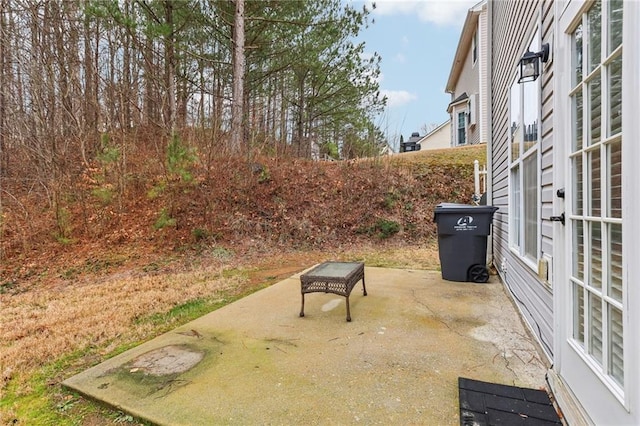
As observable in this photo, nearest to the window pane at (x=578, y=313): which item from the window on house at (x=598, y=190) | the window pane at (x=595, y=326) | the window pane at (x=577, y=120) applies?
the window on house at (x=598, y=190)

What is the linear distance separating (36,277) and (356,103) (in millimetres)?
10730

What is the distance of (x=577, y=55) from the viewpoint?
172 cm

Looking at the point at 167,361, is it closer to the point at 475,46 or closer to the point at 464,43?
the point at 475,46

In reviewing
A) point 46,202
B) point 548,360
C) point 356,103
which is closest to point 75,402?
point 548,360

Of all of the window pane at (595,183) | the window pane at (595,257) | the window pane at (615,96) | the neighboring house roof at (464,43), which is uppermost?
the neighboring house roof at (464,43)

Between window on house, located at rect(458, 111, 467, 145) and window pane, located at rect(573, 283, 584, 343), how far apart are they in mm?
14687

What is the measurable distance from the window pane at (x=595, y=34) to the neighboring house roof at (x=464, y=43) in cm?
1186

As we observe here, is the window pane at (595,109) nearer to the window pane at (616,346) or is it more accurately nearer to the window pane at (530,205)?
the window pane at (616,346)

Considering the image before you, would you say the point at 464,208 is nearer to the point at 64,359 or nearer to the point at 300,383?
the point at 300,383

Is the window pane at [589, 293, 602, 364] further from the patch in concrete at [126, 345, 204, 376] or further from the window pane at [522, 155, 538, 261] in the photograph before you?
the patch in concrete at [126, 345, 204, 376]

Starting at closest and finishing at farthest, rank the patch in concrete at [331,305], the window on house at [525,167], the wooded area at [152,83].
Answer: the window on house at [525,167] < the patch in concrete at [331,305] < the wooded area at [152,83]

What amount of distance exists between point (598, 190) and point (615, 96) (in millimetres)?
403

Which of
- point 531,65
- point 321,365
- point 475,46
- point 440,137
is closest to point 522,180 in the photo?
point 531,65

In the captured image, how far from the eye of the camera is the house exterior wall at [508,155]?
225 centimetres
